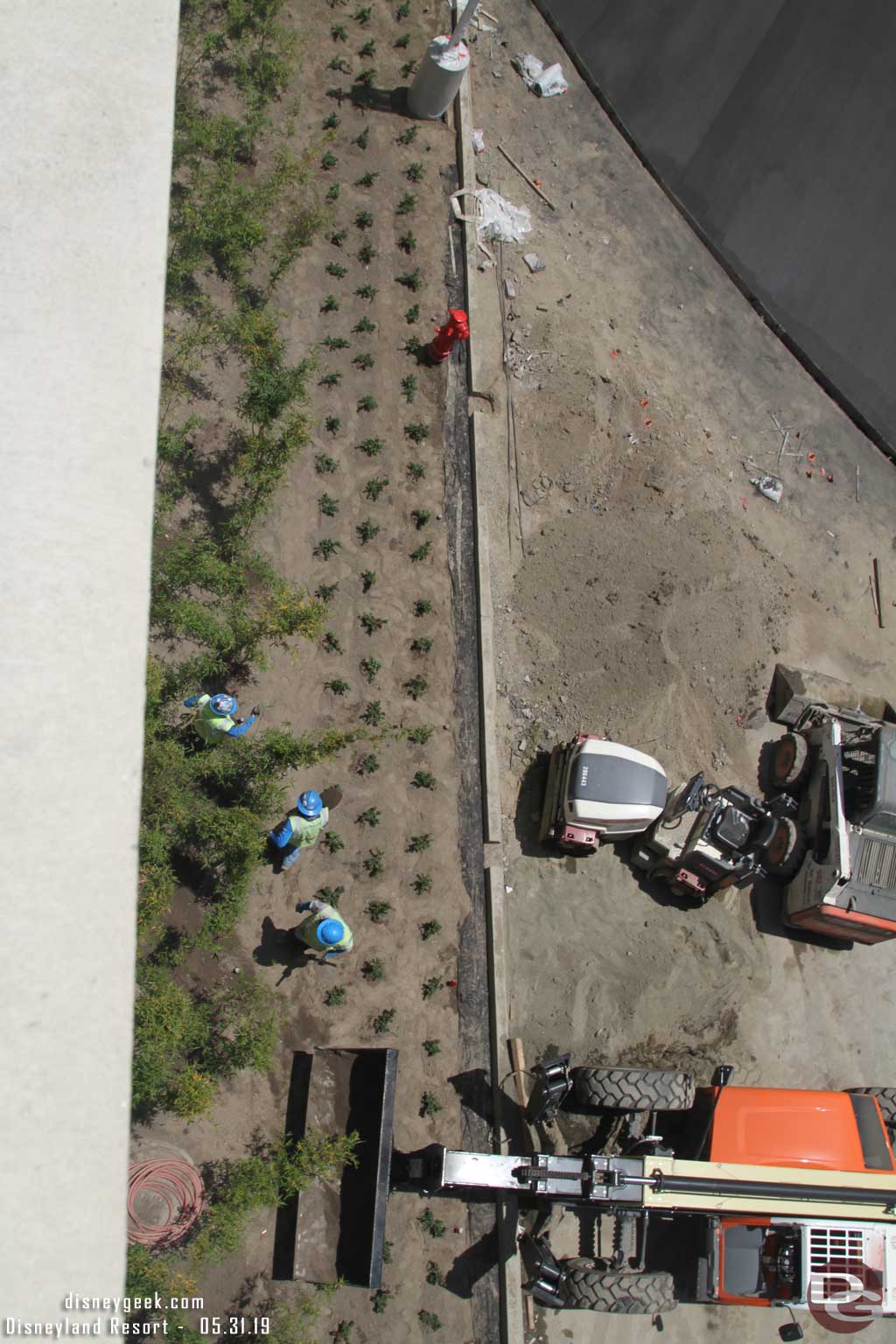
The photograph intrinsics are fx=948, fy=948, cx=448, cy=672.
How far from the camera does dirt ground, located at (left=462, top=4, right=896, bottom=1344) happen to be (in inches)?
427

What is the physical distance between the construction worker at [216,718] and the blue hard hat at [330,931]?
6.80ft

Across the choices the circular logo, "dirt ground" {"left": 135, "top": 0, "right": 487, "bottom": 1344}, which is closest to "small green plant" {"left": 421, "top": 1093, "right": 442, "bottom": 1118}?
"dirt ground" {"left": 135, "top": 0, "right": 487, "bottom": 1344}

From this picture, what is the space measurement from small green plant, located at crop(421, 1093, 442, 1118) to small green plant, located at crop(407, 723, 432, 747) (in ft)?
12.2

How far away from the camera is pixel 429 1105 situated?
9.77 m

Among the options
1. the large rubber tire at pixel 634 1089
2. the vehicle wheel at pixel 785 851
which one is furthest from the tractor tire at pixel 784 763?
the large rubber tire at pixel 634 1089

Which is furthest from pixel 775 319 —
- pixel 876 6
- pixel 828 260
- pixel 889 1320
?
pixel 889 1320

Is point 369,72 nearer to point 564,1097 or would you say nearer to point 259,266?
point 259,266

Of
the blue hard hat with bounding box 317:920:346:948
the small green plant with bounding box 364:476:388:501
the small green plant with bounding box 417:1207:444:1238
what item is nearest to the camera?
the blue hard hat with bounding box 317:920:346:948

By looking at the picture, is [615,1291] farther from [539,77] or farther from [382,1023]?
[539,77]

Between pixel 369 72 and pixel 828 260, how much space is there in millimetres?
7060

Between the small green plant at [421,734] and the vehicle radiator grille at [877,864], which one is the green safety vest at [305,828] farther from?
the vehicle radiator grille at [877,864]

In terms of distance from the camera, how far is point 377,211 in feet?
42.1

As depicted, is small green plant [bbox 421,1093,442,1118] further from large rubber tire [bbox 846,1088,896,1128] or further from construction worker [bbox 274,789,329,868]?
large rubber tire [bbox 846,1088,896,1128]

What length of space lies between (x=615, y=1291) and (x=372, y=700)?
6.41m
